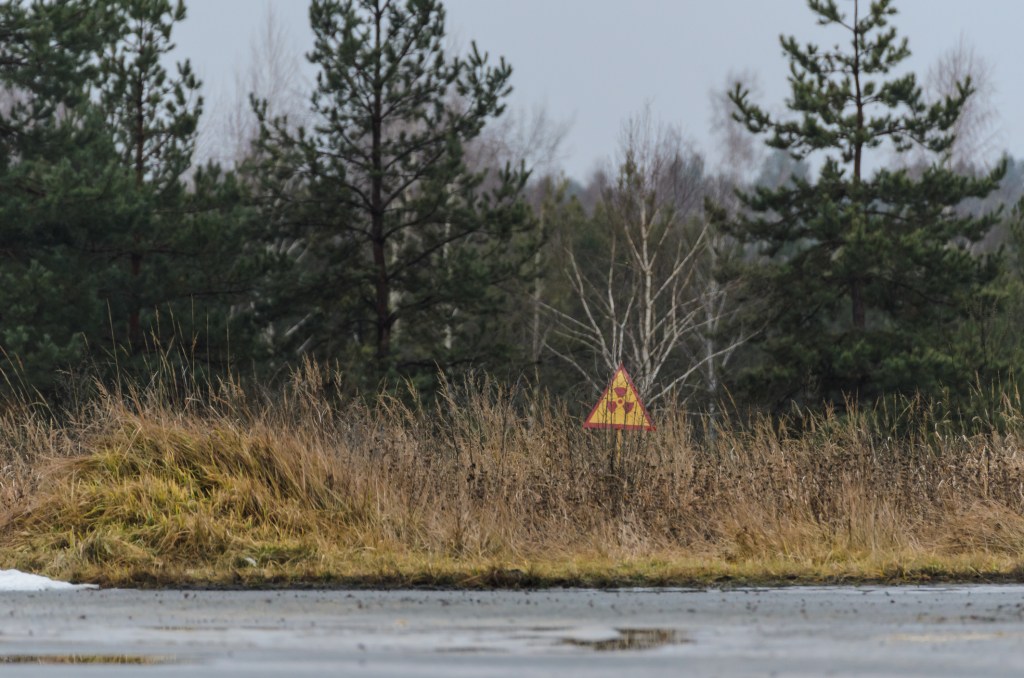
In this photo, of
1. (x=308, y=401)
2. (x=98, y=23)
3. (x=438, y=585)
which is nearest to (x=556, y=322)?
(x=98, y=23)

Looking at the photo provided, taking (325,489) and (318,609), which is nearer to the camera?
(318,609)

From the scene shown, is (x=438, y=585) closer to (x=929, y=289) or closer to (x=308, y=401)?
(x=308, y=401)

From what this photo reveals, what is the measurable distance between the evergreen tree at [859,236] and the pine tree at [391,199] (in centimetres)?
609

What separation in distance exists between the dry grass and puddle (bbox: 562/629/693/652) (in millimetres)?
3942

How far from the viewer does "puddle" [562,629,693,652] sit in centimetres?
819

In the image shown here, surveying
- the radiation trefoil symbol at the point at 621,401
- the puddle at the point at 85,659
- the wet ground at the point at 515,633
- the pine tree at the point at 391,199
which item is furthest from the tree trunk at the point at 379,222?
the puddle at the point at 85,659

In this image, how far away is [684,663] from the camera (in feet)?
24.6

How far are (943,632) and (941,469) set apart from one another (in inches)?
312

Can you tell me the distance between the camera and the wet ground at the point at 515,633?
24.5 feet

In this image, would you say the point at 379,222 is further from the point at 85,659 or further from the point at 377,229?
the point at 85,659

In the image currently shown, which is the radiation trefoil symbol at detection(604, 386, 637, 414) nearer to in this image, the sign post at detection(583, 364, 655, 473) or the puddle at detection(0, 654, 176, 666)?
the sign post at detection(583, 364, 655, 473)

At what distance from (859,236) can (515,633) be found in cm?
2784

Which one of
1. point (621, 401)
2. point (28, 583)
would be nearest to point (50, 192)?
point (621, 401)

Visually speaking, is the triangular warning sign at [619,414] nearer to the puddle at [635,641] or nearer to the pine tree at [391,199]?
the puddle at [635,641]
